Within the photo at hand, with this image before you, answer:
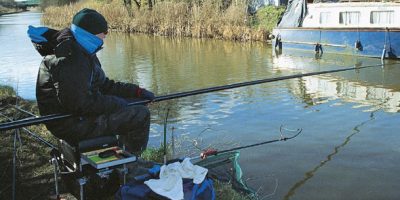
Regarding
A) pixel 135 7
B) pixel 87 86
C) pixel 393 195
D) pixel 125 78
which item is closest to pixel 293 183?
pixel 393 195

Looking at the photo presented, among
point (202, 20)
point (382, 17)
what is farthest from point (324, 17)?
point (202, 20)

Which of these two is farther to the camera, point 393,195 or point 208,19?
point 208,19

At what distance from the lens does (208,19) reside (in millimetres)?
26875

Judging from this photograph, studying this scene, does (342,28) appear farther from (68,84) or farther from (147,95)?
(68,84)

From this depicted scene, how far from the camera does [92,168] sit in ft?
10.9

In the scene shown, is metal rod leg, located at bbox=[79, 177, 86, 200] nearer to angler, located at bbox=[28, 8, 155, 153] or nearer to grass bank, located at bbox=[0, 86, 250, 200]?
angler, located at bbox=[28, 8, 155, 153]

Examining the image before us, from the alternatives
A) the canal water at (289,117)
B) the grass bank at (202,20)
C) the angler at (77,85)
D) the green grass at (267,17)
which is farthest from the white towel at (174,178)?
the green grass at (267,17)

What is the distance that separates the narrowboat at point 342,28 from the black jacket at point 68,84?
14514 millimetres

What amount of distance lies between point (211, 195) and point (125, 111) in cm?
101

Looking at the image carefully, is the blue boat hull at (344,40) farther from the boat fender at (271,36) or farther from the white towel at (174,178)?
the white towel at (174,178)

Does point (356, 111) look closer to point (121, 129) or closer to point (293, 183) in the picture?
point (293, 183)

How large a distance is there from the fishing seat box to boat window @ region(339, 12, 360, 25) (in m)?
16.2

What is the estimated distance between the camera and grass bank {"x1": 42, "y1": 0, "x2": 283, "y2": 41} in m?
25.1

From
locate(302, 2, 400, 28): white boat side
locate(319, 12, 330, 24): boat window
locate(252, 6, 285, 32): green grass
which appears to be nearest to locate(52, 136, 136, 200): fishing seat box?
locate(302, 2, 400, 28): white boat side
